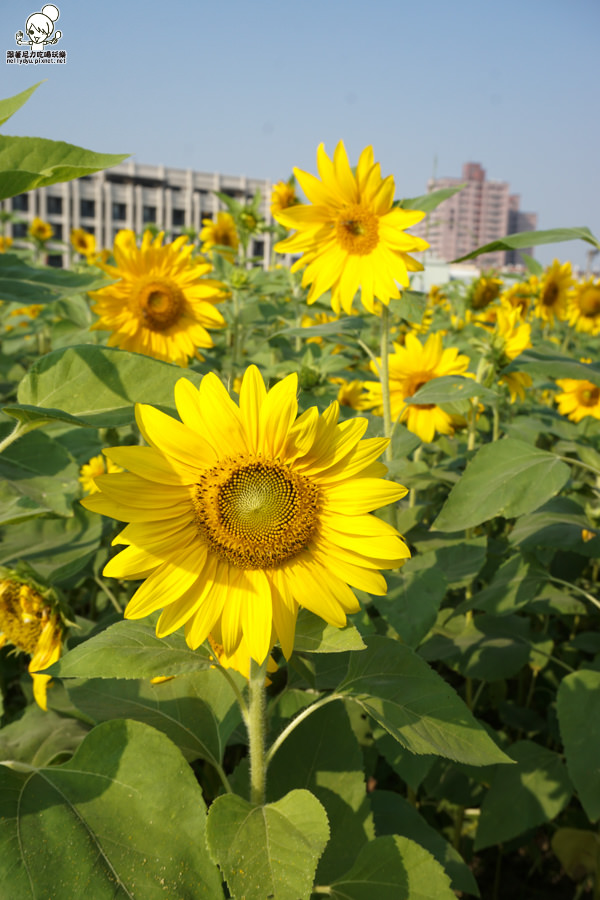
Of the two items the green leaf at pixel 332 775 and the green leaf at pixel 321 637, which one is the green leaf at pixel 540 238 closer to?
the green leaf at pixel 321 637

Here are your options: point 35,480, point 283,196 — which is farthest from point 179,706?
point 283,196

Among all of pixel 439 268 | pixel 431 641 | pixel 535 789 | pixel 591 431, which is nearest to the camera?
pixel 535 789

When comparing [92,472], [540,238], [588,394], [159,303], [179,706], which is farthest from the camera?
[588,394]

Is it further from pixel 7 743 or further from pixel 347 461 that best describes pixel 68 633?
pixel 347 461

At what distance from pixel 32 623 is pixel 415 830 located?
2.90 feet

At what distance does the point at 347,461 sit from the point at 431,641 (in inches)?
43.2

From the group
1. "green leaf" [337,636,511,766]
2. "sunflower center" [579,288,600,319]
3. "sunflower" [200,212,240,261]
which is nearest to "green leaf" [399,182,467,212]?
"green leaf" [337,636,511,766]

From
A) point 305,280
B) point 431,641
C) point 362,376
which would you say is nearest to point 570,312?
point 362,376

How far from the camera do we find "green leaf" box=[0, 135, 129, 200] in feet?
2.72

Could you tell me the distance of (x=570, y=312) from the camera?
5.00 metres

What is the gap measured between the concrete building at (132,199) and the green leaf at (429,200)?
30.9 m

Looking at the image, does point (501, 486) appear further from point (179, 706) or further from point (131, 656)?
point (131, 656)

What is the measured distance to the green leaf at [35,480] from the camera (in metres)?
1.16

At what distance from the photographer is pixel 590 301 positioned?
488 centimetres
